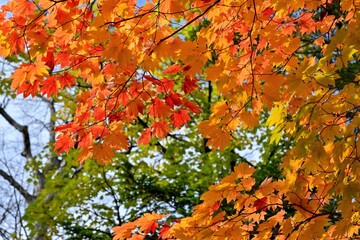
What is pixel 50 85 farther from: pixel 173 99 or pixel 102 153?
pixel 173 99

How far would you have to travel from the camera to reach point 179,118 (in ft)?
12.4

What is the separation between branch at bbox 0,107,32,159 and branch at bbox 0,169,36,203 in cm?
94

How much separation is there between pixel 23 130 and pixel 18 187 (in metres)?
1.72

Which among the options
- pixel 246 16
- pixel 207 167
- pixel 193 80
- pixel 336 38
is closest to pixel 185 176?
pixel 207 167

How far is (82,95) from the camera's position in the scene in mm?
3539

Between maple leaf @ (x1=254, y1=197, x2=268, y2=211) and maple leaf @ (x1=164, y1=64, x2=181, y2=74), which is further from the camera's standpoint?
maple leaf @ (x1=164, y1=64, x2=181, y2=74)

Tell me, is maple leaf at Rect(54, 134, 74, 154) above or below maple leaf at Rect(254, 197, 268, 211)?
above

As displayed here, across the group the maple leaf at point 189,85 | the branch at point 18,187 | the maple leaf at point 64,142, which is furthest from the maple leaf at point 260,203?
the branch at point 18,187

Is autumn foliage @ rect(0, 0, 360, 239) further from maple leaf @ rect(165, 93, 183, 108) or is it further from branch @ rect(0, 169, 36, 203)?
branch @ rect(0, 169, 36, 203)

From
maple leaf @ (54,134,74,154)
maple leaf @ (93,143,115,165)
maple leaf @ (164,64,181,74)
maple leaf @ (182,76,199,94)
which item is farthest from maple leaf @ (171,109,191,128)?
maple leaf @ (54,134,74,154)

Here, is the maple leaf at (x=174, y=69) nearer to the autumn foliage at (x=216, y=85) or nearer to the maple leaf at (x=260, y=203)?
the autumn foliage at (x=216, y=85)

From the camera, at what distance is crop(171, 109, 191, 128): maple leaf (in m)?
3.76

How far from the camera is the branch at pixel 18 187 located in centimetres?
1333

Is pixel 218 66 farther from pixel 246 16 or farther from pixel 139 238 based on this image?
pixel 139 238
